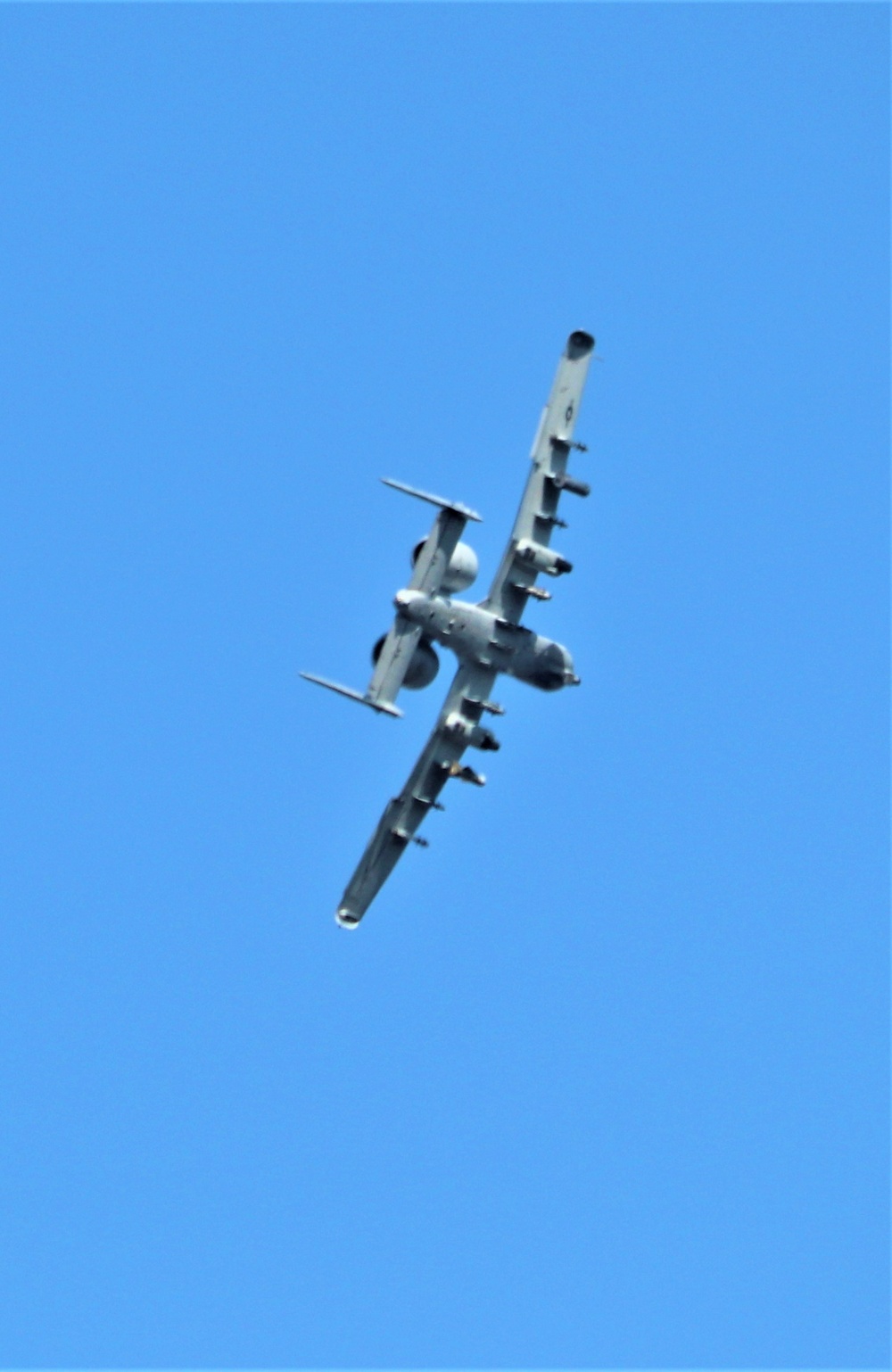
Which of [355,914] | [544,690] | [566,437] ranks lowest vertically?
[355,914]

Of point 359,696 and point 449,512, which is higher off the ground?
point 449,512

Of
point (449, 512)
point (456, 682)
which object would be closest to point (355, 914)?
point (456, 682)

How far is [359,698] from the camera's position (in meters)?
89.7

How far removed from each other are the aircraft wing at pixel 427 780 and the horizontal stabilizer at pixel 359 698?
323 cm

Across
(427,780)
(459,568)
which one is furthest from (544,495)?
(427,780)

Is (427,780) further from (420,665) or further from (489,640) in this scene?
(489,640)

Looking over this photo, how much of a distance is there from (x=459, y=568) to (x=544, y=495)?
432cm

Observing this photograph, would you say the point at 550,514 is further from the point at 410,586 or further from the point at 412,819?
the point at 412,819

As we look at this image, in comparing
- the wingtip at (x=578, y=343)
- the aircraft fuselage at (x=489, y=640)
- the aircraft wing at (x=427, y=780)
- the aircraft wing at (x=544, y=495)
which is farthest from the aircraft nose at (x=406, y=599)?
the wingtip at (x=578, y=343)

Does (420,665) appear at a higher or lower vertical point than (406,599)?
lower

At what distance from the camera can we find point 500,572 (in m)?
91.9

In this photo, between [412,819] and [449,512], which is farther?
[412,819]

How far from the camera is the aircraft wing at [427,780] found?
9306 centimetres

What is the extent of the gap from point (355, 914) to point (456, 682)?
440 inches
